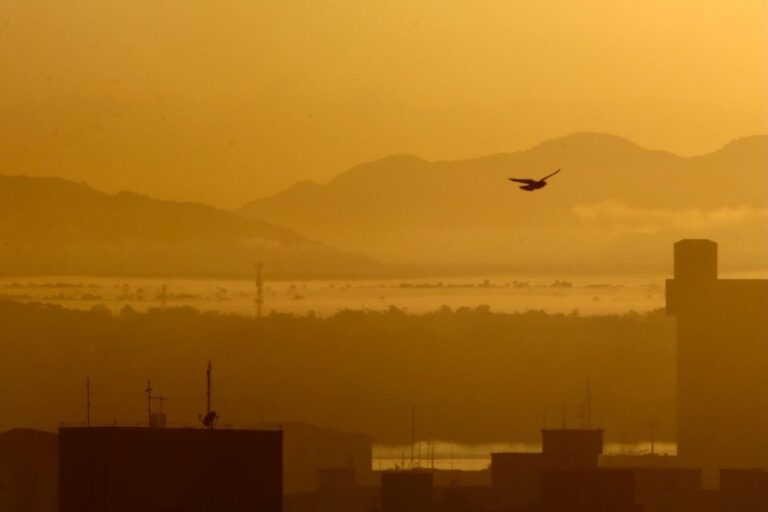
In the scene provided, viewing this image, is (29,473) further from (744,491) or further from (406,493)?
(744,491)

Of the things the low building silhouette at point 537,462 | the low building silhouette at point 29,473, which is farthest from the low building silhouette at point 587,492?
the low building silhouette at point 29,473

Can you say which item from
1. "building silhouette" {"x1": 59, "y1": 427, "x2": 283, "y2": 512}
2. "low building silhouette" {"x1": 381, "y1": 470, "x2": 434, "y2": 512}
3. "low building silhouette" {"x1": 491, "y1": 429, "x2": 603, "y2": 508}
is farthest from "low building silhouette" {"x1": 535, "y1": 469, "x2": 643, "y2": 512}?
"building silhouette" {"x1": 59, "y1": 427, "x2": 283, "y2": 512}

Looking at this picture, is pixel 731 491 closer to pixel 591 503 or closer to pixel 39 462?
pixel 591 503

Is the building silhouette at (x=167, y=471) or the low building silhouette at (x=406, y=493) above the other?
the building silhouette at (x=167, y=471)

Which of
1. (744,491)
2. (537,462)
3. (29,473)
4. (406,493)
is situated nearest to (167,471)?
(406,493)

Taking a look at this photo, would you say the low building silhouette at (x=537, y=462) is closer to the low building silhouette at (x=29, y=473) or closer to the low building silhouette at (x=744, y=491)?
the low building silhouette at (x=744, y=491)

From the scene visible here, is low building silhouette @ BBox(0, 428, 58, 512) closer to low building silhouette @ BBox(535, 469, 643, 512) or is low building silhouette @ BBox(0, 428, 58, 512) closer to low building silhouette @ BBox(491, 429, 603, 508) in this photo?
low building silhouette @ BBox(491, 429, 603, 508)

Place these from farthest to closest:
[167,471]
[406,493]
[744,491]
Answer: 1. [744,491]
2. [406,493]
3. [167,471]

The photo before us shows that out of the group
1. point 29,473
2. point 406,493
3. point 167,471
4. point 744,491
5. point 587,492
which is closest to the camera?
point 167,471
